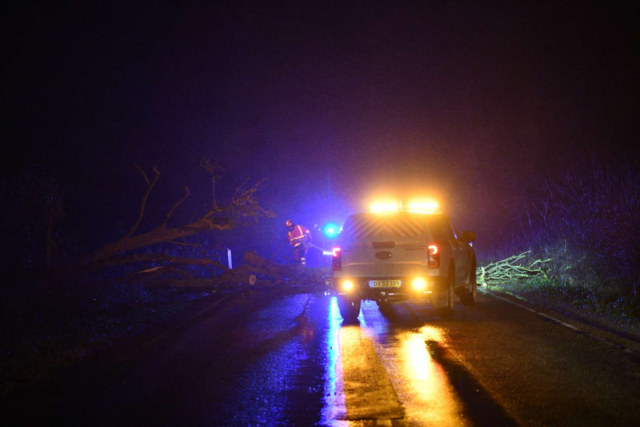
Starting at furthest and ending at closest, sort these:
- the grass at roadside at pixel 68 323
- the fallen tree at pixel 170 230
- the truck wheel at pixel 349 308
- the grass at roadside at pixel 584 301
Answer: the fallen tree at pixel 170 230, the truck wheel at pixel 349 308, the grass at roadside at pixel 584 301, the grass at roadside at pixel 68 323

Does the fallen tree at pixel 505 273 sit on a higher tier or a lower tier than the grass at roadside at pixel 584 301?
higher

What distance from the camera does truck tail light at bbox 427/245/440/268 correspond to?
11266mm

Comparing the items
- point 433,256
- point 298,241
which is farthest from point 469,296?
point 298,241

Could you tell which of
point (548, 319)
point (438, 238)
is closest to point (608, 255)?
point (548, 319)

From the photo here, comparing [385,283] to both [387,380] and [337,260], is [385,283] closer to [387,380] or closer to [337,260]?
[337,260]

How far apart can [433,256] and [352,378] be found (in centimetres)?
502

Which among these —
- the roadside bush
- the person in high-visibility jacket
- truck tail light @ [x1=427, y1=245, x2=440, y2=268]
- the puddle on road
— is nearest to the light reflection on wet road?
the puddle on road

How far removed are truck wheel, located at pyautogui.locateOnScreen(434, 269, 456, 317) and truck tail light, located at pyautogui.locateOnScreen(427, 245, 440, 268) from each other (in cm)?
56

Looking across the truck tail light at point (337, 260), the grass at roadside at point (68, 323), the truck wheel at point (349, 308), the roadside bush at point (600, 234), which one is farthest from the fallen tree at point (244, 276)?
the roadside bush at point (600, 234)

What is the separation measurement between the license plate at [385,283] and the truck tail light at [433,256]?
0.70 m

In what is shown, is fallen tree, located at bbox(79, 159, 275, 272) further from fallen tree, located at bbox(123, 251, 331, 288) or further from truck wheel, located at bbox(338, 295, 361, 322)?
truck wheel, located at bbox(338, 295, 361, 322)

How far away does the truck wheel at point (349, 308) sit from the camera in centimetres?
1144

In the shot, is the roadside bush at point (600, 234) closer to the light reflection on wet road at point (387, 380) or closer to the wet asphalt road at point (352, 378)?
the wet asphalt road at point (352, 378)

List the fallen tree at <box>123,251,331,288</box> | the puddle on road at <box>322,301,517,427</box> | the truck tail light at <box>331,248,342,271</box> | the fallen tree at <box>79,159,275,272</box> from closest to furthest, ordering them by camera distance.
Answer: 1. the puddle on road at <box>322,301,517,427</box>
2. the truck tail light at <box>331,248,342,271</box>
3. the fallen tree at <box>79,159,275,272</box>
4. the fallen tree at <box>123,251,331,288</box>
